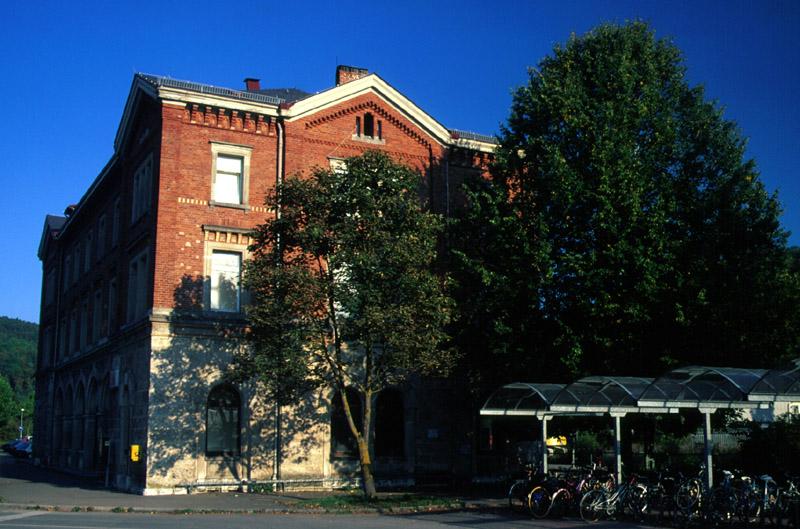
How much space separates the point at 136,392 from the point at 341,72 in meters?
15.2

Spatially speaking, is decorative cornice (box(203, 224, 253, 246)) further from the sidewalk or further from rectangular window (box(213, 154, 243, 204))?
the sidewalk

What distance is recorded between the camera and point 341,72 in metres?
34.9

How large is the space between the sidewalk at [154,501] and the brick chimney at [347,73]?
16761 mm

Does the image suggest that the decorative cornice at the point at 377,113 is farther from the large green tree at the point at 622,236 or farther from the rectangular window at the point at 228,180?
the large green tree at the point at 622,236

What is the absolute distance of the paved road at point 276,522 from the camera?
58.1ft

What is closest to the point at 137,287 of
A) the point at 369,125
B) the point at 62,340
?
the point at 369,125

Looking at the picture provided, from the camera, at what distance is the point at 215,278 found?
2914 centimetres

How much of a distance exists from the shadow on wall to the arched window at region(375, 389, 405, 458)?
7.57 ft

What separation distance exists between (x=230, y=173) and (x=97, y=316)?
40.5 feet

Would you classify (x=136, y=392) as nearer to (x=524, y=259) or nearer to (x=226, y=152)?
(x=226, y=152)

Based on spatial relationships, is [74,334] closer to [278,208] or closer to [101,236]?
[101,236]

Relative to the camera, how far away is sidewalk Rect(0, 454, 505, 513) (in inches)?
888

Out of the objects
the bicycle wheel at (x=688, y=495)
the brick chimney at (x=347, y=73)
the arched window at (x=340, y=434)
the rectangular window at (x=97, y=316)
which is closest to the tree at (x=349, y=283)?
the arched window at (x=340, y=434)

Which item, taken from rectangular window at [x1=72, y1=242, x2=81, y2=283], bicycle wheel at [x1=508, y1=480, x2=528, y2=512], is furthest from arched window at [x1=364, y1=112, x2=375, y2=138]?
rectangular window at [x1=72, y1=242, x2=81, y2=283]
